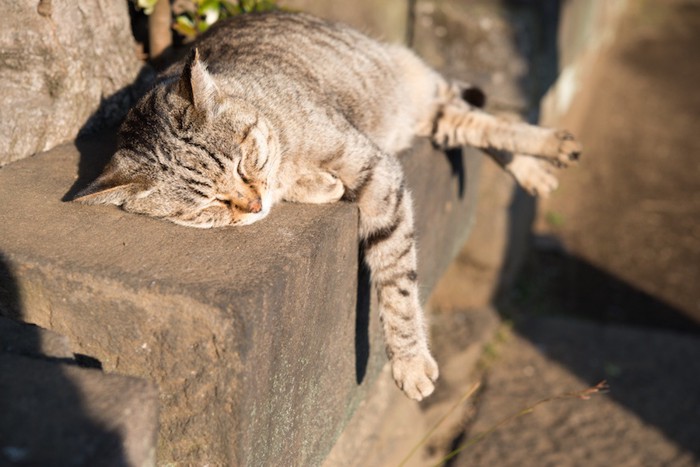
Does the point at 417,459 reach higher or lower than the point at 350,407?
lower

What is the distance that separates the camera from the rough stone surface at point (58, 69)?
6.85 feet

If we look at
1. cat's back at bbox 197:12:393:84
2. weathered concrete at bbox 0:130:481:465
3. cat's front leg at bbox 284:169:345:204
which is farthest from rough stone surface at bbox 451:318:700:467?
cat's back at bbox 197:12:393:84

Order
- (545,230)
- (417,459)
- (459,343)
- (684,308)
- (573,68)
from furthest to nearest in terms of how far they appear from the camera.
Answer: (573,68), (545,230), (684,308), (459,343), (417,459)

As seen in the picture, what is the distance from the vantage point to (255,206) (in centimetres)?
185

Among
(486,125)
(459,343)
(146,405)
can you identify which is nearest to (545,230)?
(459,343)

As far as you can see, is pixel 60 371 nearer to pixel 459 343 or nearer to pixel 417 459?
pixel 417 459

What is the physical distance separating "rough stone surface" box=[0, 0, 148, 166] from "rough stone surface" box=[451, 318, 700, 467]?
75.6 inches

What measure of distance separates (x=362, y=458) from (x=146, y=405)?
1514 millimetres

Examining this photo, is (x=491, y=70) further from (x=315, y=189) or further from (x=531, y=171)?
(x=315, y=189)

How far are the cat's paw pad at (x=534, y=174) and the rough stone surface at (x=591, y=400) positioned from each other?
1.00 m

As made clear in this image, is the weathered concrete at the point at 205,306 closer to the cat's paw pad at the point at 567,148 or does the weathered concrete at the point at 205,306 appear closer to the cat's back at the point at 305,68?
the cat's back at the point at 305,68

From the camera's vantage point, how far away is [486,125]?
106 inches

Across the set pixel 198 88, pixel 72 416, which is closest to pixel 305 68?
pixel 198 88

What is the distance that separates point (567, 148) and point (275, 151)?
1111 millimetres
